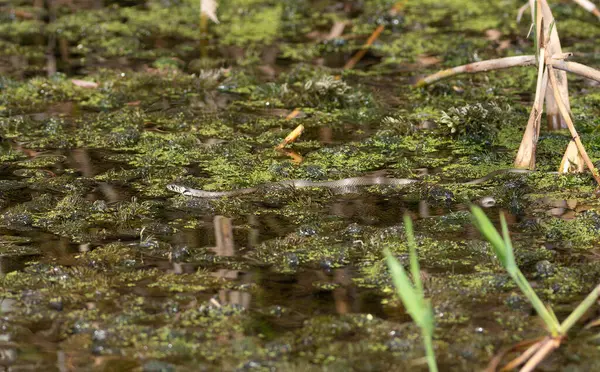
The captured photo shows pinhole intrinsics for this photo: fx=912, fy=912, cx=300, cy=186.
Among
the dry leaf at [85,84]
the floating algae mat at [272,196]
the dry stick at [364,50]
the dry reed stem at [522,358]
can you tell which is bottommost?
the dry reed stem at [522,358]

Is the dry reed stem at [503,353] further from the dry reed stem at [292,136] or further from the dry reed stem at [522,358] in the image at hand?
the dry reed stem at [292,136]

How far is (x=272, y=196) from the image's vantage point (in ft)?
14.6

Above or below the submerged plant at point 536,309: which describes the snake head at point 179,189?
above

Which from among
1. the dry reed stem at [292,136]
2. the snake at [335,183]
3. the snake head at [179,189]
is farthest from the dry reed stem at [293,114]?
the snake head at [179,189]

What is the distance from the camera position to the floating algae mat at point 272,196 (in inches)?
122

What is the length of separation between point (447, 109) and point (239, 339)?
2.94m

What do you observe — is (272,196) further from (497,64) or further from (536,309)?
(536,309)

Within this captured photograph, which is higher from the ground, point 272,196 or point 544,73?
point 544,73

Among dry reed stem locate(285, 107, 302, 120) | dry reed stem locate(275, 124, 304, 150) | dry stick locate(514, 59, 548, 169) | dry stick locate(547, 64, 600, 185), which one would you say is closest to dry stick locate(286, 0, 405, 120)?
dry reed stem locate(285, 107, 302, 120)

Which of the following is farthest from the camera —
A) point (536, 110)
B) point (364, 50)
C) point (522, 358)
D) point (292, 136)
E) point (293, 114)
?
point (364, 50)

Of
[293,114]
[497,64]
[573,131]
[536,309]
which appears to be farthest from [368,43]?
[536,309]

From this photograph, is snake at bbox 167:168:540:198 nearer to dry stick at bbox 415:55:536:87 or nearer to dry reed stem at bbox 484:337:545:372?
dry stick at bbox 415:55:536:87

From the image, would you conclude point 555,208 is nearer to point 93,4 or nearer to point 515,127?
point 515,127

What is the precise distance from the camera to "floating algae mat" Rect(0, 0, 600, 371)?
10.1ft
